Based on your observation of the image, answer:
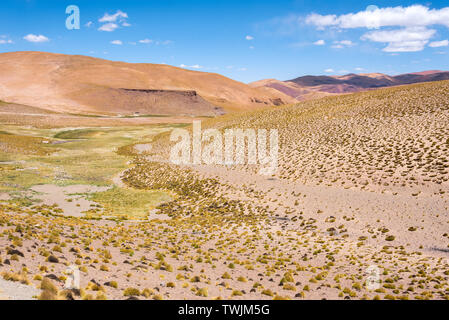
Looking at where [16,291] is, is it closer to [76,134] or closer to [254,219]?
[254,219]

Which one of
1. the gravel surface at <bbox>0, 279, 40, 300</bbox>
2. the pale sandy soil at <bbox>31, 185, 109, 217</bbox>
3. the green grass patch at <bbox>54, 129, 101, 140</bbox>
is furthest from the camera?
the green grass patch at <bbox>54, 129, 101, 140</bbox>

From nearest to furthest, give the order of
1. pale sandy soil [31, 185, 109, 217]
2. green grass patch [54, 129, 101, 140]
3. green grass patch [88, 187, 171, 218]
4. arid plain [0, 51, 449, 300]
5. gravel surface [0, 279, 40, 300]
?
gravel surface [0, 279, 40, 300] < arid plain [0, 51, 449, 300] < pale sandy soil [31, 185, 109, 217] < green grass patch [88, 187, 171, 218] < green grass patch [54, 129, 101, 140]

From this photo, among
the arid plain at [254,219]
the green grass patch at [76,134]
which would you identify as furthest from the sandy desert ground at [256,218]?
the green grass patch at [76,134]

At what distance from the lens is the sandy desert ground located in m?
11.7

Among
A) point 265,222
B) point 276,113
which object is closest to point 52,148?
point 276,113

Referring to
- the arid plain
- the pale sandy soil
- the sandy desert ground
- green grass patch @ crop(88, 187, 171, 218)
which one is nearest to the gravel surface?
the arid plain

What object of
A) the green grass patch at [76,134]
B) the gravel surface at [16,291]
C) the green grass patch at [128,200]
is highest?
the green grass patch at [76,134]

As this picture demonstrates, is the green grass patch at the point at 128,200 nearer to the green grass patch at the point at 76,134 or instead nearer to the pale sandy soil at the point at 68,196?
the pale sandy soil at the point at 68,196

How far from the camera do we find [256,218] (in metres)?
23.6

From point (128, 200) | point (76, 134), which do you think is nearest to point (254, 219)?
point (128, 200)

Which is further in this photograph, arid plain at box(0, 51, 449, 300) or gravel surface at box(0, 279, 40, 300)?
arid plain at box(0, 51, 449, 300)

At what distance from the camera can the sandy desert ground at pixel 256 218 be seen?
38.4ft

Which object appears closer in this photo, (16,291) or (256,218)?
(16,291)

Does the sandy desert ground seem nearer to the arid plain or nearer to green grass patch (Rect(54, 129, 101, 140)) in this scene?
the arid plain
